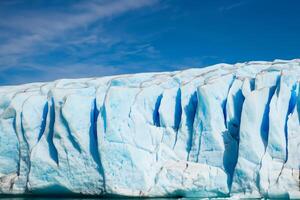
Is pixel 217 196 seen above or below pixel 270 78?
below

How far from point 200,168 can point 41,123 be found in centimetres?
556

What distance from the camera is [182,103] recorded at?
1538 cm

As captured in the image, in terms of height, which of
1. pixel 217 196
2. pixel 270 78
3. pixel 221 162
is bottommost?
pixel 217 196

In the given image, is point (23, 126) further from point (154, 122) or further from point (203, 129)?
point (203, 129)

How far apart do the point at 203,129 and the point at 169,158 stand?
1.33 meters

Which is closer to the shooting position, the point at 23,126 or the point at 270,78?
the point at 270,78

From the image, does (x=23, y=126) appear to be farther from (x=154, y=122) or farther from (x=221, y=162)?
(x=221, y=162)

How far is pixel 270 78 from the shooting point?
14359 millimetres

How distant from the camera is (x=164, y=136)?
1527cm

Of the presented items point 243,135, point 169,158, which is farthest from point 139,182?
point 243,135

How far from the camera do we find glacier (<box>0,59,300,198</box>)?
44.5ft

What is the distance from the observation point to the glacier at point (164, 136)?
13.6 m

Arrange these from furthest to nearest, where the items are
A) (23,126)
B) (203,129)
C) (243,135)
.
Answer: (23,126) < (203,129) < (243,135)

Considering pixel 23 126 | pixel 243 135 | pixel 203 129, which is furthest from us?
pixel 23 126
